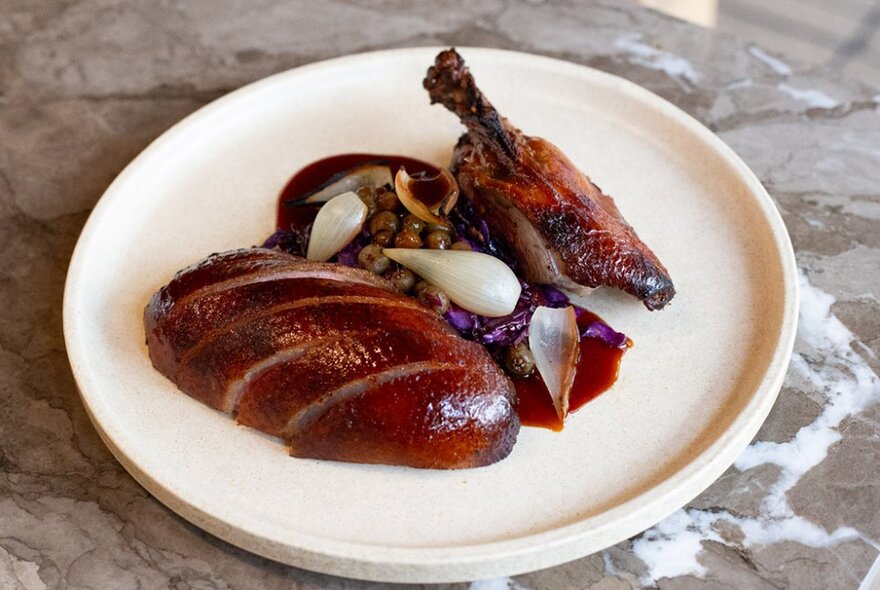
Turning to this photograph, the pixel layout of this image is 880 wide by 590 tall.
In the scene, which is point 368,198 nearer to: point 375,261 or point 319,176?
point 375,261

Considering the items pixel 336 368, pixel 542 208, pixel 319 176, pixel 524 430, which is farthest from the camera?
pixel 319 176

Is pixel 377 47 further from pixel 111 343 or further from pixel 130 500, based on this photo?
pixel 130 500

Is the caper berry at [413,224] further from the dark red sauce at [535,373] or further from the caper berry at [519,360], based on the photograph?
the caper berry at [519,360]

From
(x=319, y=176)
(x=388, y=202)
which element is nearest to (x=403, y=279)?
(x=388, y=202)

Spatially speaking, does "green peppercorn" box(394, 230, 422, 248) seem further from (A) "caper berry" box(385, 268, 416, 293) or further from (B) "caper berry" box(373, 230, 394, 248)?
(A) "caper berry" box(385, 268, 416, 293)

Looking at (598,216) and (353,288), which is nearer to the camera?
(353,288)

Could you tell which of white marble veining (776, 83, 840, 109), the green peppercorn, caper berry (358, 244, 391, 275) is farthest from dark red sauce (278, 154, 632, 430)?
white marble veining (776, 83, 840, 109)

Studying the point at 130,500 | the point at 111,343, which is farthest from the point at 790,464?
A: the point at 111,343
